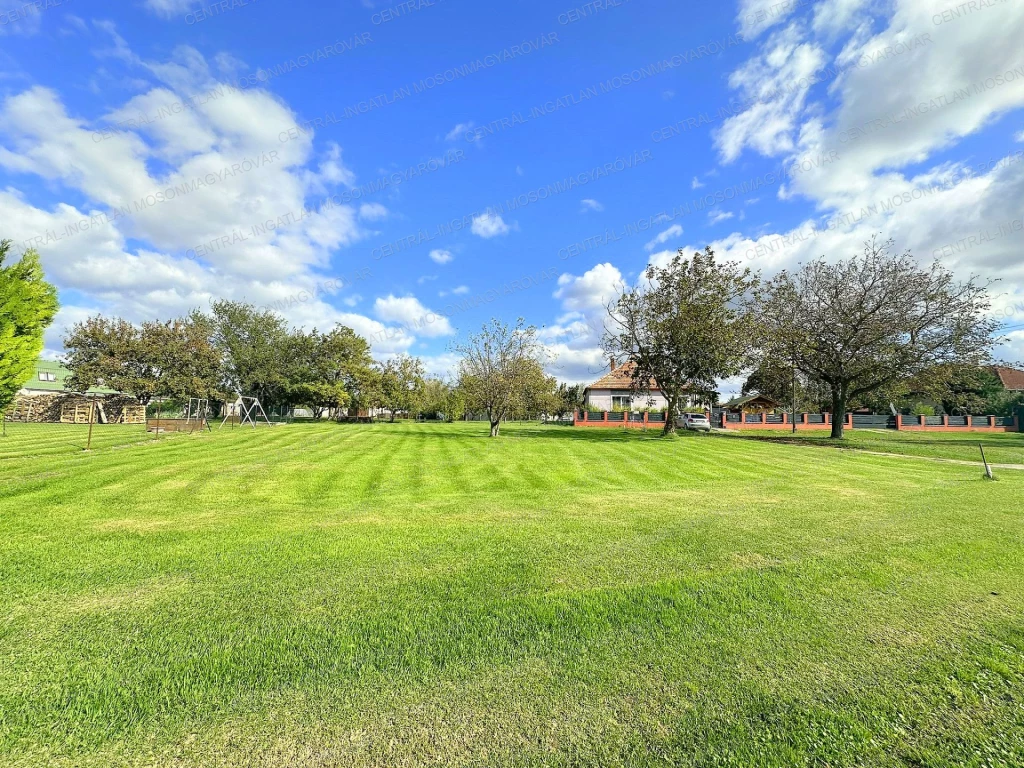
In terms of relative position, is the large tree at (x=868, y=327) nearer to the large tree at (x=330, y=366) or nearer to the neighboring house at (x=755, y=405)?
the neighboring house at (x=755, y=405)

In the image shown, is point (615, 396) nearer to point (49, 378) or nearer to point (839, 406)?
point (839, 406)

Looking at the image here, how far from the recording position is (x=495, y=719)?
2.22 metres

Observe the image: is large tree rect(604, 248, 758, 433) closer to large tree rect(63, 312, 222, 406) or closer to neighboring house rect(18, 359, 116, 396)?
large tree rect(63, 312, 222, 406)

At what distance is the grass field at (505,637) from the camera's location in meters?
2.09

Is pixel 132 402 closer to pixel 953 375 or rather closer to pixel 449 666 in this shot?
pixel 449 666

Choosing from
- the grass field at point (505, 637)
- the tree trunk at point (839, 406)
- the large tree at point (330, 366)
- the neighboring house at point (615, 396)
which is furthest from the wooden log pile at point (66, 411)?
the tree trunk at point (839, 406)

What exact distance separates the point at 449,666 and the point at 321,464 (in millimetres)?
10616

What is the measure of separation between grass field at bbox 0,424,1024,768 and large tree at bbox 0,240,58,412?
11.8 ft

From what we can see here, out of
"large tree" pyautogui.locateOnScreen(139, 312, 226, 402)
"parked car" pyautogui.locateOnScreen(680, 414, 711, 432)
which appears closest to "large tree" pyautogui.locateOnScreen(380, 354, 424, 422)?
"large tree" pyautogui.locateOnScreen(139, 312, 226, 402)

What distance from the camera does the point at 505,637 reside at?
3000 millimetres

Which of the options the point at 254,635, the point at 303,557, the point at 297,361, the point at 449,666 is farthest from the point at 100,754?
the point at 297,361

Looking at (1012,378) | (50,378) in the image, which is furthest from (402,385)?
(1012,378)

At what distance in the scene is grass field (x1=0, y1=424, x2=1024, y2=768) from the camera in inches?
82.4

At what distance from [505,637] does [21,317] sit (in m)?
11.5
